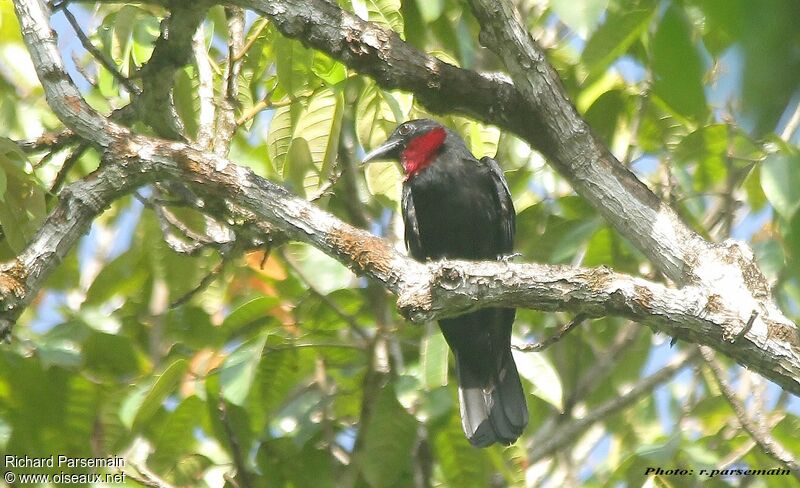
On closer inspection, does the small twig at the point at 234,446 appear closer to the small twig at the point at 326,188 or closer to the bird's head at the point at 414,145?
the small twig at the point at 326,188

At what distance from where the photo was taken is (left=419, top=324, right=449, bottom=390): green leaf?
3000mm

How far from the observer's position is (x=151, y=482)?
3.30m

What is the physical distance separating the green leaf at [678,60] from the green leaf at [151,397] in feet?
7.38

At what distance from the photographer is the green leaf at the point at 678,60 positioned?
84 cm

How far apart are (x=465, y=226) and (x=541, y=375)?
1165 millimetres

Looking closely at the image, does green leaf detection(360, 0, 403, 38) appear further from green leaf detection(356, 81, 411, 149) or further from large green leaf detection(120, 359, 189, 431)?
large green leaf detection(120, 359, 189, 431)

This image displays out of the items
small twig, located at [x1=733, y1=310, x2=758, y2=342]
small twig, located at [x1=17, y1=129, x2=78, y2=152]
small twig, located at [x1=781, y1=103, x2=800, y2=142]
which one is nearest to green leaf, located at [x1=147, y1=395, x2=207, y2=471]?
small twig, located at [x1=17, y1=129, x2=78, y2=152]

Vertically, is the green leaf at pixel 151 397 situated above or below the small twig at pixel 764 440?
above

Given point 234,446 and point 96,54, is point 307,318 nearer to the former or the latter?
point 234,446

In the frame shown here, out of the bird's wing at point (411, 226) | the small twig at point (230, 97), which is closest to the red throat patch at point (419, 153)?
the bird's wing at point (411, 226)

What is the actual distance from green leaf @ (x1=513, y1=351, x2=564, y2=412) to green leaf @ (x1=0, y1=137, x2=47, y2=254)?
5.40ft

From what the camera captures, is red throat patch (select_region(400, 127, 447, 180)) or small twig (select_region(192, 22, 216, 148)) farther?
red throat patch (select_region(400, 127, 447, 180))

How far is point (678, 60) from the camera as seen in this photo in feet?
2.78

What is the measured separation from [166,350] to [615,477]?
6.47ft
